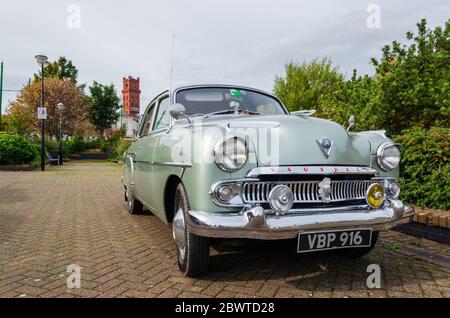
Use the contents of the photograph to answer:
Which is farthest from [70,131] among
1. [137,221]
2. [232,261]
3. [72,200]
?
[232,261]

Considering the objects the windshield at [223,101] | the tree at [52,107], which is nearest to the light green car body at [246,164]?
the windshield at [223,101]

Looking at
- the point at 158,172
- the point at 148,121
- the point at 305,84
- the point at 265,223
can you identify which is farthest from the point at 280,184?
the point at 305,84

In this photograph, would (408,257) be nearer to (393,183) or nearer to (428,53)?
(393,183)

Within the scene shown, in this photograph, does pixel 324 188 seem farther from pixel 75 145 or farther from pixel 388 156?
pixel 75 145

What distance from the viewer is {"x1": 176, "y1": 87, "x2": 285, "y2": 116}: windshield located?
12.2 feet

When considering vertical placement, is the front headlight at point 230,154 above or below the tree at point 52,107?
below

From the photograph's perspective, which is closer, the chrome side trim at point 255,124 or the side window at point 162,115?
the chrome side trim at point 255,124

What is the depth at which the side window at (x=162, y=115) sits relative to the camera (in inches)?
149

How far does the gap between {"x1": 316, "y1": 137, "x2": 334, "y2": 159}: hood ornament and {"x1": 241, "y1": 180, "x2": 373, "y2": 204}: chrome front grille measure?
0.21 metres

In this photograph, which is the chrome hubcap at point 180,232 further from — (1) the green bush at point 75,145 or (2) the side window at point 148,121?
(1) the green bush at point 75,145

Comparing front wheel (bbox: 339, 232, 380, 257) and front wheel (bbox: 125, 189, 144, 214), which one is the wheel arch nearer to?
front wheel (bbox: 339, 232, 380, 257)

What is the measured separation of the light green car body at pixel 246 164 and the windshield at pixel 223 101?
1.42 ft

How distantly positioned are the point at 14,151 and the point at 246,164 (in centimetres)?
1525

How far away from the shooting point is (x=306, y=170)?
2.51m
